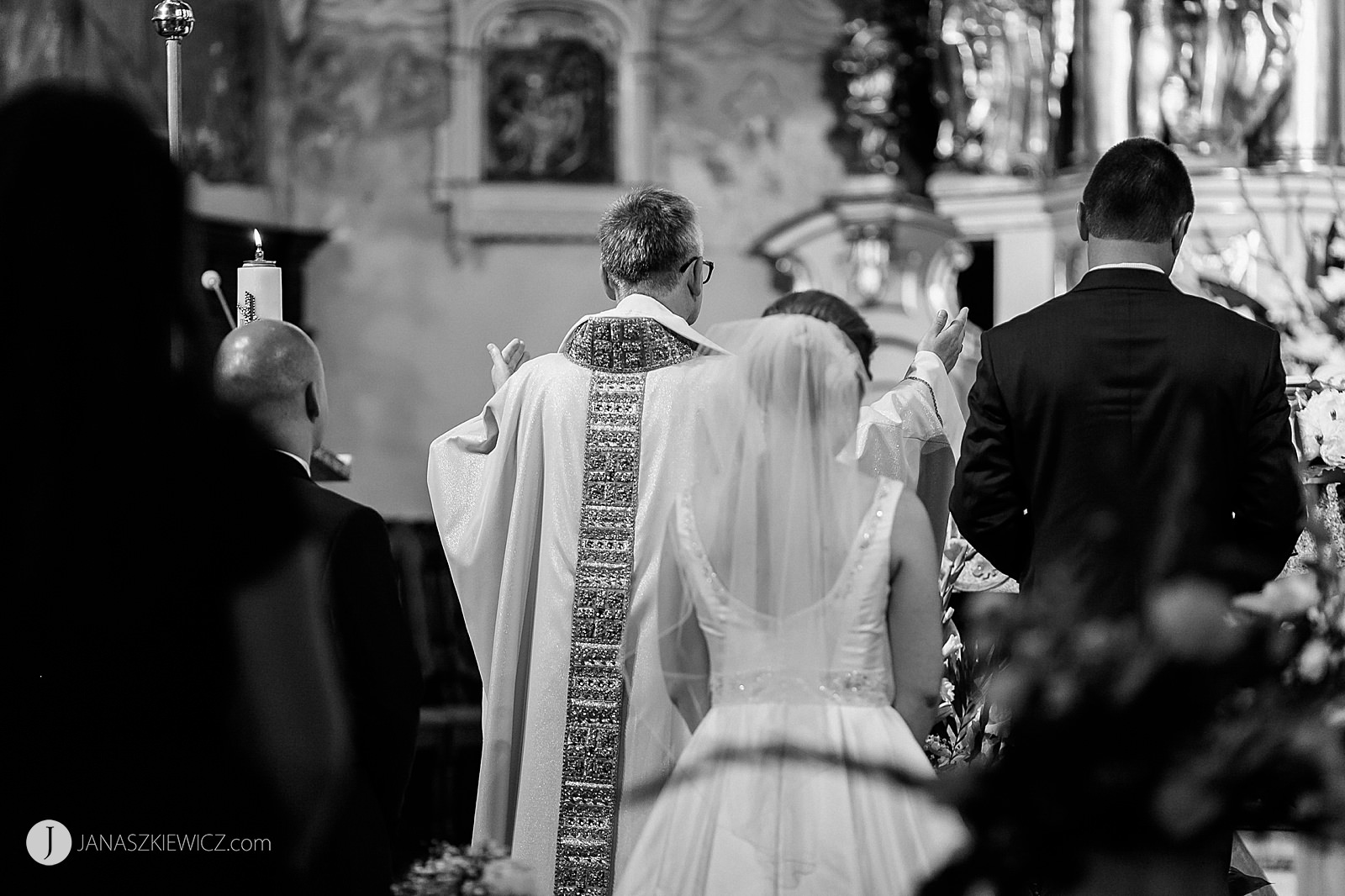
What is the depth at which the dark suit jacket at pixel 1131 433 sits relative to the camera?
363 cm

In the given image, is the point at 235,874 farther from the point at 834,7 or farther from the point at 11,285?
the point at 834,7

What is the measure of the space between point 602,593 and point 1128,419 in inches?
48.3

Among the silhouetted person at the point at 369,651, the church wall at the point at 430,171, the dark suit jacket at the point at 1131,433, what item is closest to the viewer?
the silhouetted person at the point at 369,651

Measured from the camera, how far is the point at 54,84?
84.1 inches

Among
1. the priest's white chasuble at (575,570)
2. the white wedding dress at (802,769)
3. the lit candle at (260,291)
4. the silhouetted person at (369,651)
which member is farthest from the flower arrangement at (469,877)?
the lit candle at (260,291)

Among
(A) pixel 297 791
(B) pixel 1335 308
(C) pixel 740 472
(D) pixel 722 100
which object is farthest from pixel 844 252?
(A) pixel 297 791

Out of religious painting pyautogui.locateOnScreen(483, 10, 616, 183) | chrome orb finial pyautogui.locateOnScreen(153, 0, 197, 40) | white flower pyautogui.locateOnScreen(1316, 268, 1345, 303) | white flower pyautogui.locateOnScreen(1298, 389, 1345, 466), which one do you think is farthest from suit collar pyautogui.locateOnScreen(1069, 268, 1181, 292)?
religious painting pyautogui.locateOnScreen(483, 10, 616, 183)

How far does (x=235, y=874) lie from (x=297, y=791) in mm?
126

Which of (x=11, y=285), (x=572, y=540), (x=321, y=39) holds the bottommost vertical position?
(x=572, y=540)

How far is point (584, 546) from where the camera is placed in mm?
4227

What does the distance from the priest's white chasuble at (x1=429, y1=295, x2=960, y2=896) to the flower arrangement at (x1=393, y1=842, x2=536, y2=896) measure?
1.72 metres

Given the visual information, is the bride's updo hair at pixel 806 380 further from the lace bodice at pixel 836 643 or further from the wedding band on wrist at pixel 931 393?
the wedding band on wrist at pixel 931 393

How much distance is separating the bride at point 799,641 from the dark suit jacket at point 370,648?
0.54 m

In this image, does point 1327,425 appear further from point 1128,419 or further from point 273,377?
point 273,377
